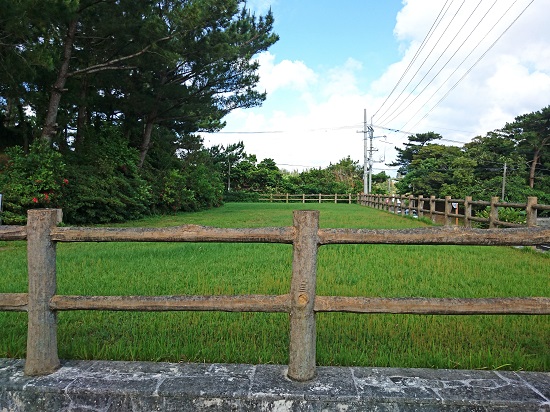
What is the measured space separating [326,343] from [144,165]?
18025 mm

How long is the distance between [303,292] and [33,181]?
11296 millimetres

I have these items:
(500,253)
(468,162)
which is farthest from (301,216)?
(468,162)

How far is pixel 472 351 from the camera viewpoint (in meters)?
2.91

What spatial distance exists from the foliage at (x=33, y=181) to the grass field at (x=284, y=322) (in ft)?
17.1

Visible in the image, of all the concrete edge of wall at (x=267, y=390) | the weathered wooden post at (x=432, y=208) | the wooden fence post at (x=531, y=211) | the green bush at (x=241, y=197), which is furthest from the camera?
the green bush at (x=241, y=197)

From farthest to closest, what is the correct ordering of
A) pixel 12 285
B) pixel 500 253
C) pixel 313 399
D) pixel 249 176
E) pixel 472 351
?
pixel 249 176 → pixel 500 253 → pixel 12 285 → pixel 472 351 → pixel 313 399

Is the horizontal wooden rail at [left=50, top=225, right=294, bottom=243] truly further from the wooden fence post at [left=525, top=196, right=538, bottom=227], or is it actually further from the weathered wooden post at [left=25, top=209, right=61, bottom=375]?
the wooden fence post at [left=525, top=196, right=538, bottom=227]

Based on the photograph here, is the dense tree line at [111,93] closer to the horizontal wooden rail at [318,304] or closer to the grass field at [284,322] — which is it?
the grass field at [284,322]

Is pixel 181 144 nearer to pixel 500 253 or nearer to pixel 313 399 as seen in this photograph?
pixel 500 253

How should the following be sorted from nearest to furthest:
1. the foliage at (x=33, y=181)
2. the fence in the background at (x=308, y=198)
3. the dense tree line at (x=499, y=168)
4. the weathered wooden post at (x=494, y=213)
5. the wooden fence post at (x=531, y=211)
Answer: the wooden fence post at (x=531, y=211)
the weathered wooden post at (x=494, y=213)
the foliage at (x=33, y=181)
the dense tree line at (x=499, y=168)
the fence in the background at (x=308, y=198)

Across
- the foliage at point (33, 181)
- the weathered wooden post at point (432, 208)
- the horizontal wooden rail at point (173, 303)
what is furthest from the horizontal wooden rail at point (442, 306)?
the weathered wooden post at point (432, 208)

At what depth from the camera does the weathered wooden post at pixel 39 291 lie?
246cm

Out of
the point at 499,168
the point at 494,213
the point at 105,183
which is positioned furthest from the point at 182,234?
the point at 499,168

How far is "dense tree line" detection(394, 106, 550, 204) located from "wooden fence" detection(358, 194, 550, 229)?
8.00 m
